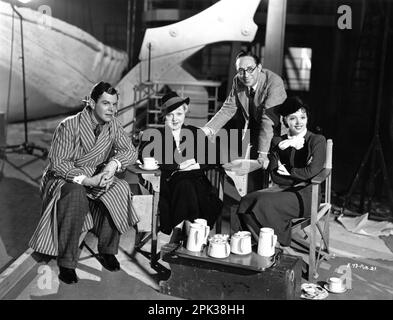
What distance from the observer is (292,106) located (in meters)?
3.01

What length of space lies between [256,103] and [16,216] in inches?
86.0

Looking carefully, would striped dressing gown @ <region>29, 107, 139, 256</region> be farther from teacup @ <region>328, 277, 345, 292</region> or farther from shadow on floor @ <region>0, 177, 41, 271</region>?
teacup @ <region>328, 277, 345, 292</region>

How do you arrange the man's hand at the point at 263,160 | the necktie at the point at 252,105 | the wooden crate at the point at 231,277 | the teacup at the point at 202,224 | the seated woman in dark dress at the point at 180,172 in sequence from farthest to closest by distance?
the necktie at the point at 252,105, the man's hand at the point at 263,160, the seated woman in dark dress at the point at 180,172, the teacup at the point at 202,224, the wooden crate at the point at 231,277

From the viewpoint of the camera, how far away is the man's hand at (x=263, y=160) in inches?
131

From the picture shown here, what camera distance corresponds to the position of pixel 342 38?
23.0 ft

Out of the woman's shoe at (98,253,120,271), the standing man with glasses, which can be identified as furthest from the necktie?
the woman's shoe at (98,253,120,271)

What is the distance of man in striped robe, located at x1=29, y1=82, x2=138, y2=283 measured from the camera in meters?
2.82

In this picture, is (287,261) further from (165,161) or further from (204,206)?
(165,161)

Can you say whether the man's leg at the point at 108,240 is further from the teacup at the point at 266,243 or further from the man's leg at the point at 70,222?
the teacup at the point at 266,243

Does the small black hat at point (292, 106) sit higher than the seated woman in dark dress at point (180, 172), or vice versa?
the small black hat at point (292, 106)

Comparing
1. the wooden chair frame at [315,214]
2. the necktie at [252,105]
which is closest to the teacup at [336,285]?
the wooden chair frame at [315,214]

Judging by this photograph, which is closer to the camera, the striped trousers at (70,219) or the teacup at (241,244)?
the teacup at (241,244)
